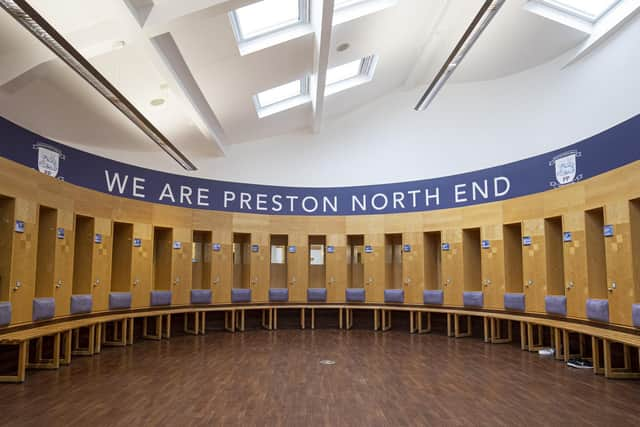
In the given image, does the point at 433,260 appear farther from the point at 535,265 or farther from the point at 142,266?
the point at 142,266

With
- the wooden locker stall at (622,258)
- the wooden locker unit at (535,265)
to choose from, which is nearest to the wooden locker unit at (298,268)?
the wooden locker unit at (535,265)

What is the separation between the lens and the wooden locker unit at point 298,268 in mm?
9930

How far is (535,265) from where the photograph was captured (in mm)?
7238

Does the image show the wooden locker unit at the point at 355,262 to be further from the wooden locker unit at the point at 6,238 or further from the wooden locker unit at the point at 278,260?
the wooden locker unit at the point at 6,238

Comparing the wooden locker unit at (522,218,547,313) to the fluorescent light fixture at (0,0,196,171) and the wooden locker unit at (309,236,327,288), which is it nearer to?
the wooden locker unit at (309,236,327,288)

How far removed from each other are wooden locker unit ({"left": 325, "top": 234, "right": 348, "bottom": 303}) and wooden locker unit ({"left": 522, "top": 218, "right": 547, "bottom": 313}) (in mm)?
3789

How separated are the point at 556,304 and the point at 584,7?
4.86 meters

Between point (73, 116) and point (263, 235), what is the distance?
169 inches

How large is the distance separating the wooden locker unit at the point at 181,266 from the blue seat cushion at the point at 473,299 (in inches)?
209

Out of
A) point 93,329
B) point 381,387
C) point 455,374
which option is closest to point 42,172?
point 93,329

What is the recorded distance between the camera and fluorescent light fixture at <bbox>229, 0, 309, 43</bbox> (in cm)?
611

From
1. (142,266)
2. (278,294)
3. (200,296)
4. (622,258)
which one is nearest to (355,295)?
(278,294)

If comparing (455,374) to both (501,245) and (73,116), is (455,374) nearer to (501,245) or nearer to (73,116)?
(501,245)

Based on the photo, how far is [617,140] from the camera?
5.92m
